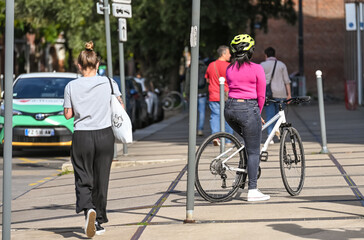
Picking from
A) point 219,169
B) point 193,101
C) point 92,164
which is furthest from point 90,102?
point 219,169

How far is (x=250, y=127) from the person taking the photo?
9.19 metres

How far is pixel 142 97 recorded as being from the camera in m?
25.2

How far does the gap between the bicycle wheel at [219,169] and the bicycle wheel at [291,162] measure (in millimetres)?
510

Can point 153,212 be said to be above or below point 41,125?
below

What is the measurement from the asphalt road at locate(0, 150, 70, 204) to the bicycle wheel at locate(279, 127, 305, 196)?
3525 mm

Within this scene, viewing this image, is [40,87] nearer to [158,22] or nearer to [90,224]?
[90,224]

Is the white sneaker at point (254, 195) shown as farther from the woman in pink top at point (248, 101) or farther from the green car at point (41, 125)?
the green car at point (41, 125)

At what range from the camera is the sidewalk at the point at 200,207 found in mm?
7529

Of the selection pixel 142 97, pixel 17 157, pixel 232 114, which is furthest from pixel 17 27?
pixel 232 114

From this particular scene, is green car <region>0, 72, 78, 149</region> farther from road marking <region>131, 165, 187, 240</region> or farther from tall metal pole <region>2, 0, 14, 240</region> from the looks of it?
tall metal pole <region>2, 0, 14, 240</region>

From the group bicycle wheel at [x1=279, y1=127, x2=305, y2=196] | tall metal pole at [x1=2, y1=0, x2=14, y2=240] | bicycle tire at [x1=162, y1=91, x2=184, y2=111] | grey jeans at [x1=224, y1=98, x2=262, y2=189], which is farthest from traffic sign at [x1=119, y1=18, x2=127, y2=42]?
bicycle tire at [x1=162, y1=91, x2=184, y2=111]

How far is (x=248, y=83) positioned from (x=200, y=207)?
1.35 meters

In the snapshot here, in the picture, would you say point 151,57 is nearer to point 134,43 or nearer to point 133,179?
point 134,43

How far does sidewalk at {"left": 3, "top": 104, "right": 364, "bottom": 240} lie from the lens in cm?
A: 753
